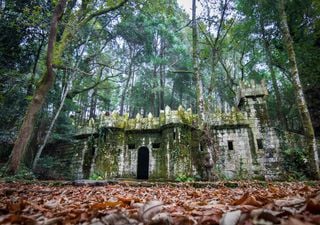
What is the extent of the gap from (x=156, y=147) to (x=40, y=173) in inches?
280

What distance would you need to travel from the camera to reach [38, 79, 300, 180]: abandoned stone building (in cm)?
1240

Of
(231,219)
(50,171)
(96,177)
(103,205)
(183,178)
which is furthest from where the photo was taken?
(50,171)

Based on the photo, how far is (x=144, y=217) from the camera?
1310 millimetres

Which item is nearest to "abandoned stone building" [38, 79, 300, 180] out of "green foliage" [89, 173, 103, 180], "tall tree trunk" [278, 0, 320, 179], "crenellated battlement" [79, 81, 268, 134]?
"crenellated battlement" [79, 81, 268, 134]

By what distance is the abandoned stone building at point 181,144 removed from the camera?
40.7 ft

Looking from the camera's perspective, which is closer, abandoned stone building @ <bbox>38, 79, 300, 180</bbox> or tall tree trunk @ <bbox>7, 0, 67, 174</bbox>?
tall tree trunk @ <bbox>7, 0, 67, 174</bbox>

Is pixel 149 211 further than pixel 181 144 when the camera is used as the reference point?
No

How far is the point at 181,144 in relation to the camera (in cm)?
1269

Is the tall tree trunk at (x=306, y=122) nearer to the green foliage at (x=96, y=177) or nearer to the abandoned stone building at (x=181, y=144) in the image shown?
the abandoned stone building at (x=181, y=144)

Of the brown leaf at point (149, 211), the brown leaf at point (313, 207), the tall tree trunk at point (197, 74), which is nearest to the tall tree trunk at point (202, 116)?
the tall tree trunk at point (197, 74)

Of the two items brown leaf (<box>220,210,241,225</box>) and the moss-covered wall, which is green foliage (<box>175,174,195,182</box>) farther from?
brown leaf (<box>220,210,241,225</box>)

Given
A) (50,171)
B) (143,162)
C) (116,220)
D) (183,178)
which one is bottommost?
(183,178)

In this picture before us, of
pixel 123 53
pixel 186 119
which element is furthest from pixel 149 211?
pixel 123 53

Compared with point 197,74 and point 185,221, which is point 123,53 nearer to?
point 197,74
